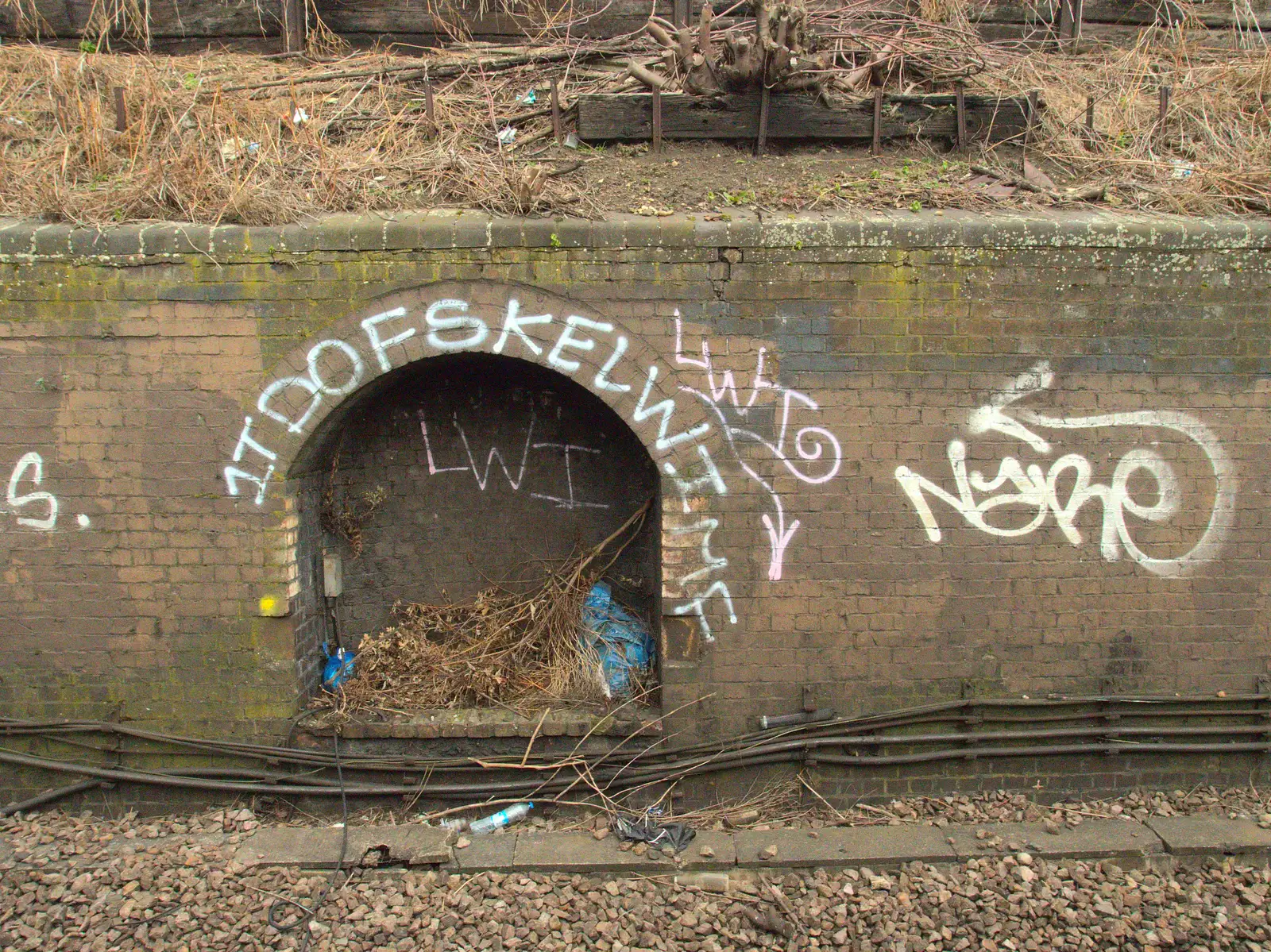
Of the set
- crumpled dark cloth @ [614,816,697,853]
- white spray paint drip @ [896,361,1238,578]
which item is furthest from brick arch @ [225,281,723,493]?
crumpled dark cloth @ [614,816,697,853]

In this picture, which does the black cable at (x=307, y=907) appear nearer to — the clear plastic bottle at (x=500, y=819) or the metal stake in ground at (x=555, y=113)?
the clear plastic bottle at (x=500, y=819)

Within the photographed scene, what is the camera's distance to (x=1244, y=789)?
470 centimetres

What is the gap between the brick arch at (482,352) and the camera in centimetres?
442

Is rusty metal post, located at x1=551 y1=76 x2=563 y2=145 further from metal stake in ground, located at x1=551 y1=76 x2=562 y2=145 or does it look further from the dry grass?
the dry grass

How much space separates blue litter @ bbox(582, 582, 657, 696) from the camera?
196 inches

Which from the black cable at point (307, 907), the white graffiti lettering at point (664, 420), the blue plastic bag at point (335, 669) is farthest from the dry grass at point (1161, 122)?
the black cable at point (307, 907)

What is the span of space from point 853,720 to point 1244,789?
7.40 feet

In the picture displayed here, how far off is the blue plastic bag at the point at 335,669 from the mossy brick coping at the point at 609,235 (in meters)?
2.34

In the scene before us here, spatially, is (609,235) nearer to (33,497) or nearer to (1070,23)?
(33,497)

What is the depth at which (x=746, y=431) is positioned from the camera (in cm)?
446

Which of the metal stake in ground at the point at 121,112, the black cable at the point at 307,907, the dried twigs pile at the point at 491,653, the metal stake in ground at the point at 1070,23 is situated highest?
the metal stake in ground at the point at 1070,23

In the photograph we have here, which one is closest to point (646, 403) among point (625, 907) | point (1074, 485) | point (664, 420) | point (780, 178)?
point (664, 420)

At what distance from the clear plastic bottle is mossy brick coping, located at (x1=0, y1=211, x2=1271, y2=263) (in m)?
3.01

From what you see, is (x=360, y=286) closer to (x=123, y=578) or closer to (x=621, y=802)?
(x=123, y=578)
